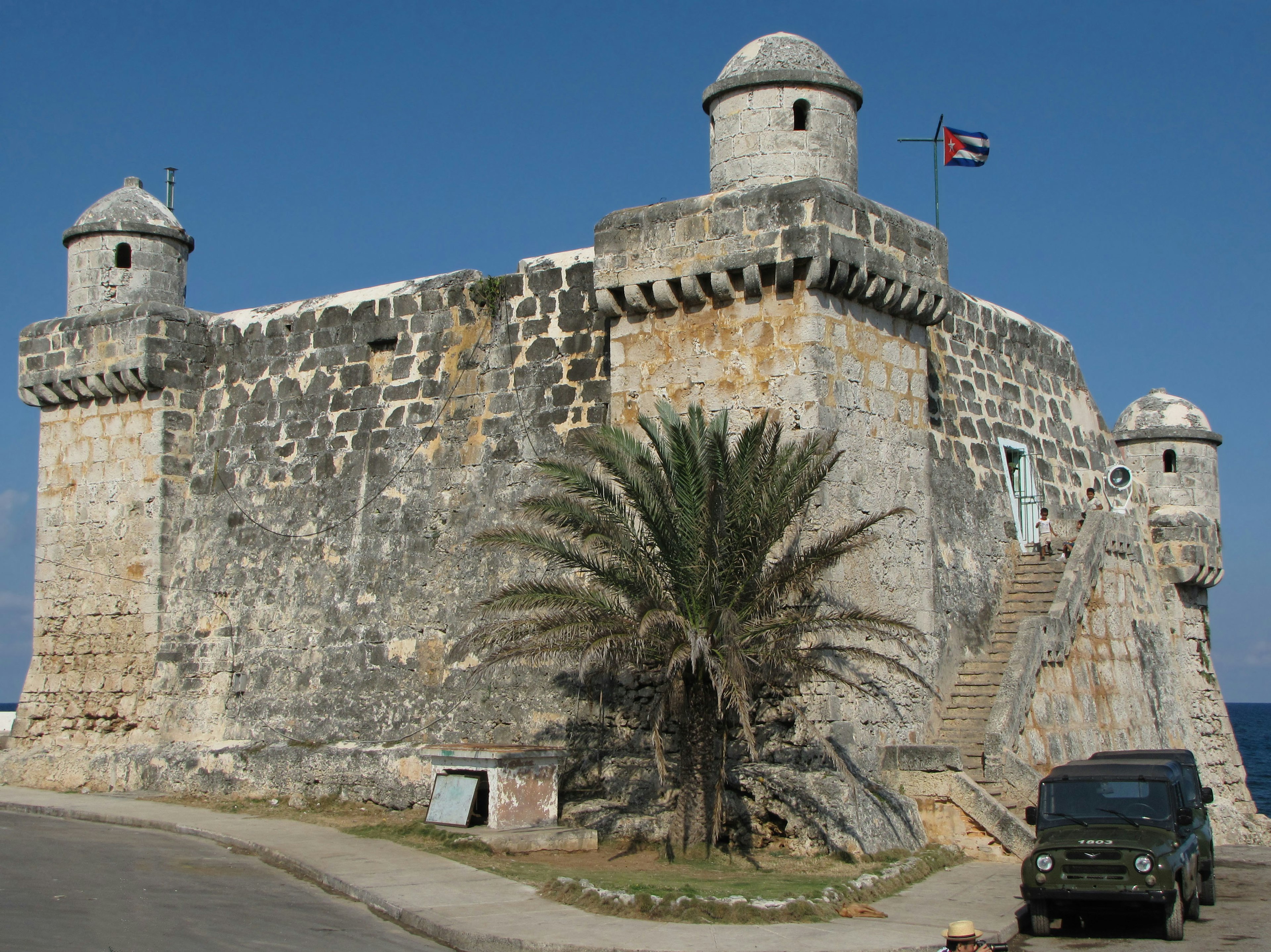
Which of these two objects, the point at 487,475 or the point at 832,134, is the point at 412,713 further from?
the point at 832,134

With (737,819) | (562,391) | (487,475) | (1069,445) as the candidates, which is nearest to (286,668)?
(487,475)

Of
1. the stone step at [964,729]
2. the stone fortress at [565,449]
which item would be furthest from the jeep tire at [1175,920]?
the stone step at [964,729]

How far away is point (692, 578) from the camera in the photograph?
40.3ft

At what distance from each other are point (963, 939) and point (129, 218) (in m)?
14.3

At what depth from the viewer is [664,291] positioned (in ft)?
46.8

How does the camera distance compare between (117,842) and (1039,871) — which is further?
(117,842)

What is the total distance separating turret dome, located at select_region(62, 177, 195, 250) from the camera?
1870cm

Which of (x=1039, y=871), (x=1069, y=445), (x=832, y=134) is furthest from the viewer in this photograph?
(x=1069, y=445)

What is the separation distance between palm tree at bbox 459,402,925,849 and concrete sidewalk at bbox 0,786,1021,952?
173cm

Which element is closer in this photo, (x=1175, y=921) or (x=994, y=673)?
(x=1175, y=921)

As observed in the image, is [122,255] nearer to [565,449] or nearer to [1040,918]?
[565,449]

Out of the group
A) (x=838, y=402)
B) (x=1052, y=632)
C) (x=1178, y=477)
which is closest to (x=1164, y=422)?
(x=1178, y=477)

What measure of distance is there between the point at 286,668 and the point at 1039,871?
9.42 metres

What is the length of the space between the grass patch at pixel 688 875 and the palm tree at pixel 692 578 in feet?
2.02
